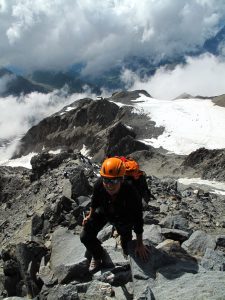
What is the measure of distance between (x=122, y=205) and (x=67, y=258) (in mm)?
2867

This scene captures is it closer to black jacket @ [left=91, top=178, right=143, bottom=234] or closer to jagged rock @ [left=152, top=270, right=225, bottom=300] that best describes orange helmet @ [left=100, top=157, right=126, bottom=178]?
black jacket @ [left=91, top=178, right=143, bottom=234]

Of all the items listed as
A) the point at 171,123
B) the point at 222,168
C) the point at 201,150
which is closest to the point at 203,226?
the point at 222,168

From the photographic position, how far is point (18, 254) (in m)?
11.8

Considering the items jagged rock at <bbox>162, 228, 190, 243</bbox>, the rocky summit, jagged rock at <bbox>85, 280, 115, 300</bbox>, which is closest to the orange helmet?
the rocky summit

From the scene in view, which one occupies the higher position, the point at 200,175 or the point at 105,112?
the point at 105,112

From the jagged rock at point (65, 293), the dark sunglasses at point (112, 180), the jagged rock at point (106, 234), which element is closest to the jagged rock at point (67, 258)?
the jagged rock at point (106, 234)

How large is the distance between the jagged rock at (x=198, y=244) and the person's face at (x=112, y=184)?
3200 mm

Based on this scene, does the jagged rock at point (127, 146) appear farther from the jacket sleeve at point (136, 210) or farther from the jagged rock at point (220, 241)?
the jacket sleeve at point (136, 210)

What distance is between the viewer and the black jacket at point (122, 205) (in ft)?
29.3

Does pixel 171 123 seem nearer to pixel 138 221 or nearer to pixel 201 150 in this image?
pixel 201 150

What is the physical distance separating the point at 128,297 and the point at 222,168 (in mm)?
59971

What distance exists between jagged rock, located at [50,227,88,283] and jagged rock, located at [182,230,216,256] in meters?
2.50

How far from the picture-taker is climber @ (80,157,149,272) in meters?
8.57

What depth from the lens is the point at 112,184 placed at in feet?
28.1
